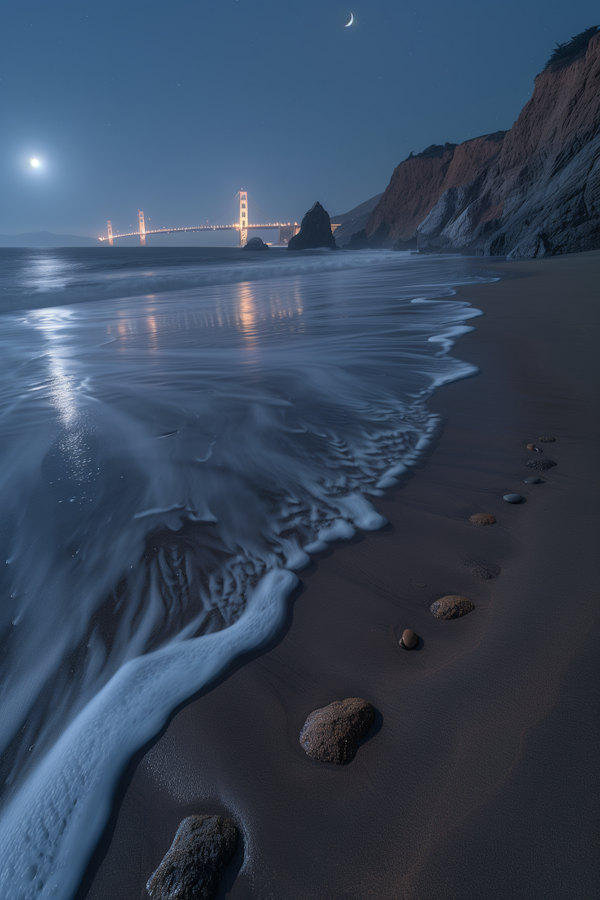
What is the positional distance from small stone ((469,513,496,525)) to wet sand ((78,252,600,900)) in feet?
0.07

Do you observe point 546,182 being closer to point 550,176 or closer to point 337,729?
point 550,176

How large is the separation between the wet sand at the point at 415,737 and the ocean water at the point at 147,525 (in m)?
0.09

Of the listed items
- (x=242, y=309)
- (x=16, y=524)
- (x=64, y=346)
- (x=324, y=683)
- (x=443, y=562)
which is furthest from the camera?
(x=242, y=309)

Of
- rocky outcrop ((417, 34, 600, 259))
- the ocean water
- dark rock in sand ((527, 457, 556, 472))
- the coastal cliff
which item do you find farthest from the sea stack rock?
dark rock in sand ((527, 457, 556, 472))

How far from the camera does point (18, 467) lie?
2188mm

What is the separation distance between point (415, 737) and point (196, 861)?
43 cm

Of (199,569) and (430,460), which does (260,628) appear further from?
(430,460)

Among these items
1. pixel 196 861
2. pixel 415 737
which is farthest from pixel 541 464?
pixel 196 861

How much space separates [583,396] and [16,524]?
287 centimetres

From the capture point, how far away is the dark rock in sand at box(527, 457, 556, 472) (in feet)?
5.90

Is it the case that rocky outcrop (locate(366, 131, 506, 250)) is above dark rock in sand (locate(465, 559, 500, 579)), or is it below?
above

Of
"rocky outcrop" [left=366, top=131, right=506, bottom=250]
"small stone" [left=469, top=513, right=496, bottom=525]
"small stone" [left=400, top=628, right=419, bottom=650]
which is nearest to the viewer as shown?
"small stone" [left=400, top=628, right=419, bottom=650]

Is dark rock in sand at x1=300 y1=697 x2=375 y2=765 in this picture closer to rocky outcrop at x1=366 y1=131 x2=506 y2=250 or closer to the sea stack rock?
rocky outcrop at x1=366 y1=131 x2=506 y2=250

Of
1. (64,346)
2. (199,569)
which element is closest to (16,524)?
(199,569)
